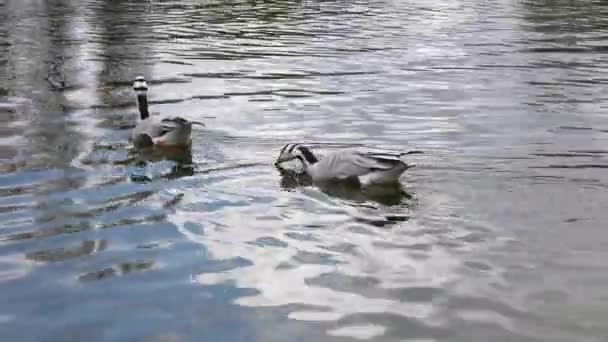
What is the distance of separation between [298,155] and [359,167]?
4.49ft

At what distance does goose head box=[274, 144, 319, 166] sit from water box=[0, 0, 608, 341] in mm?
423

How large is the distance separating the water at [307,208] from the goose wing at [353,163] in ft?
0.85

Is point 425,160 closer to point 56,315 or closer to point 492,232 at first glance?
point 492,232

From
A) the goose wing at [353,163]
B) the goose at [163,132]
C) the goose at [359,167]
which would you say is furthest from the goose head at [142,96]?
the goose wing at [353,163]

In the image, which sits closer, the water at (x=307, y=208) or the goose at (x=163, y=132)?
the water at (x=307, y=208)

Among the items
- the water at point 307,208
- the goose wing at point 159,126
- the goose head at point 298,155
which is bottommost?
the water at point 307,208

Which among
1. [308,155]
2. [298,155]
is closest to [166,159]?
[298,155]

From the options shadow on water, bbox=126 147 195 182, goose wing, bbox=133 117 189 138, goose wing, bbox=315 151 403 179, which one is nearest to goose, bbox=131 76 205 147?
goose wing, bbox=133 117 189 138

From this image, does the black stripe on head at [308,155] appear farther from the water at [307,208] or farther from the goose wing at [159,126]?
the goose wing at [159,126]

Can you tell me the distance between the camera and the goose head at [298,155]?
12.2m

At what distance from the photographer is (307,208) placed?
34.8 feet

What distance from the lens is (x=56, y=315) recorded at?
7.54m

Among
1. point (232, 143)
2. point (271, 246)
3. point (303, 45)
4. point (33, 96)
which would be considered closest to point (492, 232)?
point (271, 246)

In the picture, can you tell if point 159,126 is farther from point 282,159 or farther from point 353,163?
point 353,163
